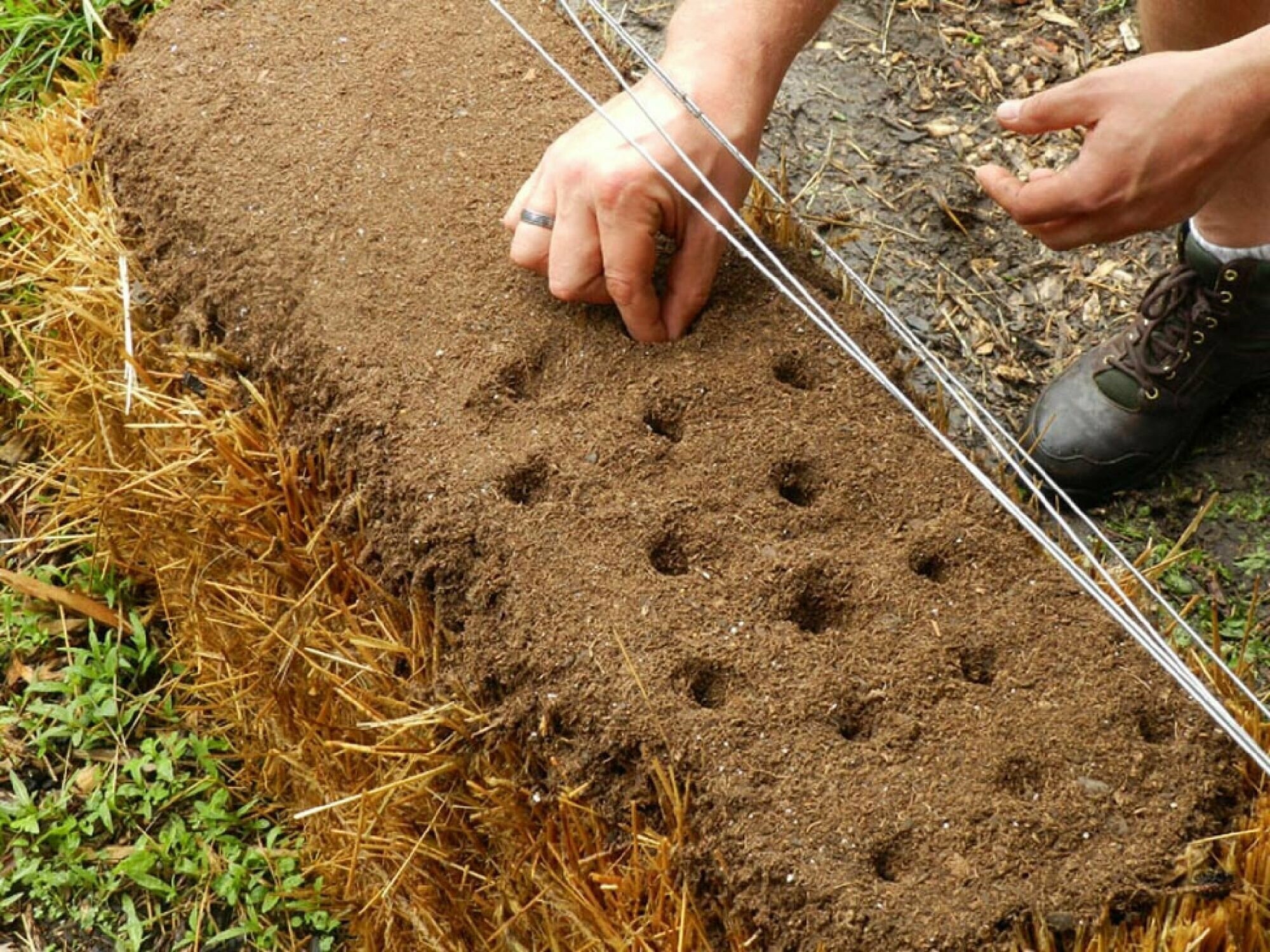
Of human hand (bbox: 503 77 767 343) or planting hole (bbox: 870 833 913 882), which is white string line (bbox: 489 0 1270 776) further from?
planting hole (bbox: 870 833 913 882)

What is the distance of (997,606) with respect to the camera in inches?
65.4

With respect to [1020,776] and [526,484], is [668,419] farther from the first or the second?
[1020,776]

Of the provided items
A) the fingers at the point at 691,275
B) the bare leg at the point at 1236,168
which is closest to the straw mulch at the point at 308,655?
the fingers at the point at 691,275

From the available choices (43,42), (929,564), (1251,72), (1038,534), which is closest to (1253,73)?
(1251,72)

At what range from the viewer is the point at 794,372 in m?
1.90

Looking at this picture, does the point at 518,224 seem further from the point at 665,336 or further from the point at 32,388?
the point at 32,388

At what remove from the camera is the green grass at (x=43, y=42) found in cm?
293

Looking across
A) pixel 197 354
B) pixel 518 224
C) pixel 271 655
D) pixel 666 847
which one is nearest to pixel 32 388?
pixel 197 354

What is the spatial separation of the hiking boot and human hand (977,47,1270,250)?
0.59 meters

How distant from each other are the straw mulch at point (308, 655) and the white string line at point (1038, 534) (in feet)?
0.46

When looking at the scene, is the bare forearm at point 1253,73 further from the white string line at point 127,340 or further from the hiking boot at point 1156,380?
the white string line at point 127,340

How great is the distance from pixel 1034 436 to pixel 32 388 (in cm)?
→ 173

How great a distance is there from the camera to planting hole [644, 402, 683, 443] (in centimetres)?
182

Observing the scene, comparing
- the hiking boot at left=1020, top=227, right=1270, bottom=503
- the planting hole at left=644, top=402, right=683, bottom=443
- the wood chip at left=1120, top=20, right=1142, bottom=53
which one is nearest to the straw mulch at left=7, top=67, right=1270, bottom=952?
the planting hole at left=644, top=402, right=683, bottom=443
